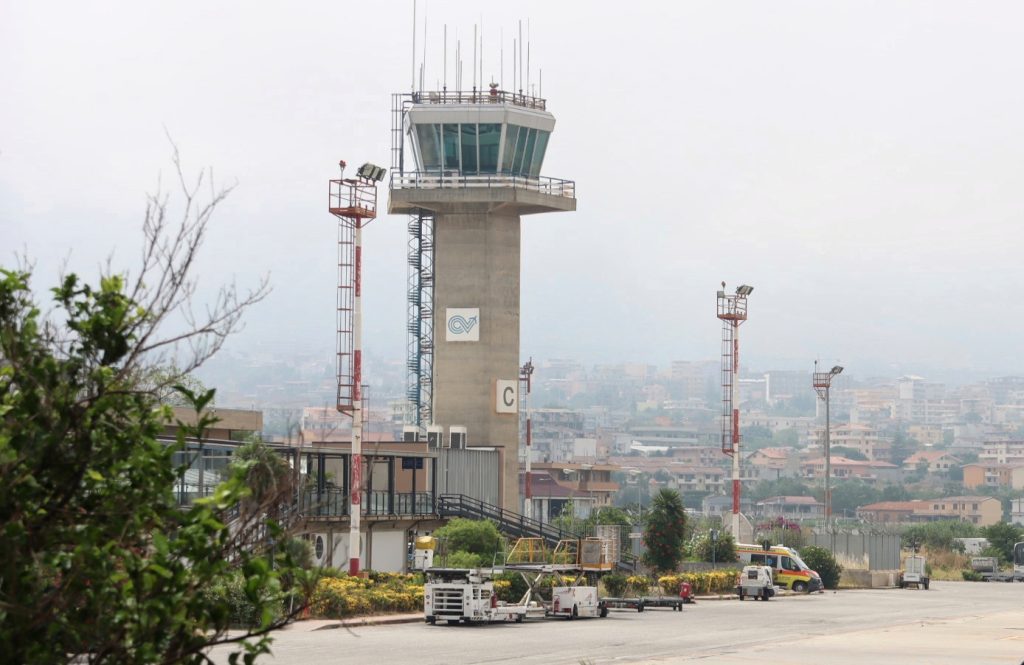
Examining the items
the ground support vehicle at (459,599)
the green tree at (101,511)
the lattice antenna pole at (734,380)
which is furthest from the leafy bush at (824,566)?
the green tree at (101,511)

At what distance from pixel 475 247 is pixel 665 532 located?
20671 mm

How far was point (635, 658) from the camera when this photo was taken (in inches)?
1276

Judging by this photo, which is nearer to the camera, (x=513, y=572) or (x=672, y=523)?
(x=513, y=572)

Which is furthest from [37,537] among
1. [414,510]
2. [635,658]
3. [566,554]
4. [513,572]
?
[414,510]

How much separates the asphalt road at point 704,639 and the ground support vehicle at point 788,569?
11419 millimetres

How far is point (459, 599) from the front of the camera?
41.0m

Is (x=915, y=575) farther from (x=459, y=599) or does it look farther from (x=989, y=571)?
(x=459, y=599)

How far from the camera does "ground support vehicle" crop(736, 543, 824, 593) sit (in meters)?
66.0

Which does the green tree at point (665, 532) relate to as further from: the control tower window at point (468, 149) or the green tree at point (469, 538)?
the control tower window at point (468, 149)

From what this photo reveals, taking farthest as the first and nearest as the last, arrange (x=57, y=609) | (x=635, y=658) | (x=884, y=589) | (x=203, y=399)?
(x=884, y=589), (x=635, y=658), (x=203, y=399), (x=57, y=609)

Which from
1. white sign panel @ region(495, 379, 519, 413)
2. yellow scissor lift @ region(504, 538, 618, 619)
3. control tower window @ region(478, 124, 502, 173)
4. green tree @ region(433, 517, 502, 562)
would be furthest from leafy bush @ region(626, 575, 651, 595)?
control tower window @ region(478, 124, 502, 173)

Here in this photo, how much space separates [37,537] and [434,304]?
6702 cm

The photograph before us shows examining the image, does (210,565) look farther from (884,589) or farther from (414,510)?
(884,589)

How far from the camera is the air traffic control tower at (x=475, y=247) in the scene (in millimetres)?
74500
